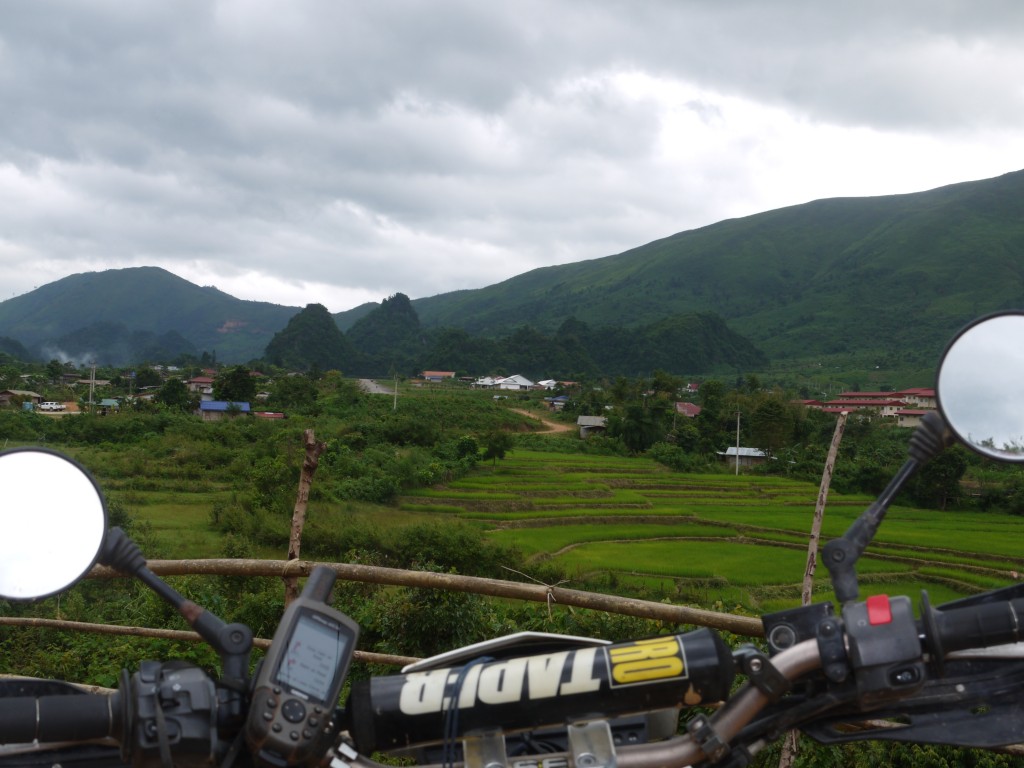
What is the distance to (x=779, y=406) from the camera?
37.1 m

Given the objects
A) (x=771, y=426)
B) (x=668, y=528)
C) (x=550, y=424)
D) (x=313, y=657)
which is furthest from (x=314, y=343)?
(x=313, y=657)

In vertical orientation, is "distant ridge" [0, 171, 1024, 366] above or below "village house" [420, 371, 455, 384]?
above

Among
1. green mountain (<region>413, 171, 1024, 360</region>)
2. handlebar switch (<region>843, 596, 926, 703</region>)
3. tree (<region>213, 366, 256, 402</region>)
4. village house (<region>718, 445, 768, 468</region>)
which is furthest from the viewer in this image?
green mountain (<region>413, 171, 1024, 360</region>)

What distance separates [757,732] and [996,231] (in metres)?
135

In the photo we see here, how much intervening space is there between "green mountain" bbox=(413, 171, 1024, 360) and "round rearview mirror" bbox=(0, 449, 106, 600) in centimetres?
8397

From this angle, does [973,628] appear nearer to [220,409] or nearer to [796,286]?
[220,409]

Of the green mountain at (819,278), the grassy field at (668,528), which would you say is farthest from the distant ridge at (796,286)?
the grassy field at (668,528)

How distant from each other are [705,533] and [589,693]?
25035 mm

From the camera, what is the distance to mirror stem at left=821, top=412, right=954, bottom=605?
968 mm

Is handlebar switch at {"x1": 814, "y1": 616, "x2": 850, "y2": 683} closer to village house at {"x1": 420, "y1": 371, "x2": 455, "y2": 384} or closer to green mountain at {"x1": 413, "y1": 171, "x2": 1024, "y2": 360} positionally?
village house at {"x1": 420, "y1": 371, "x2": 455, "y2": 384}

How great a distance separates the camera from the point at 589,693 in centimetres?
92

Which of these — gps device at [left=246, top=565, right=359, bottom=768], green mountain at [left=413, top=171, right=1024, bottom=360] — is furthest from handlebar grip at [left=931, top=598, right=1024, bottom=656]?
green mountain at [left=413, top=171, right=1024, bottom=360]

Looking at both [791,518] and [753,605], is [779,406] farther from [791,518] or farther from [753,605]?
[753,605]

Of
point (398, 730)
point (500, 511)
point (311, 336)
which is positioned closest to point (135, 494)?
point (500, 511)
